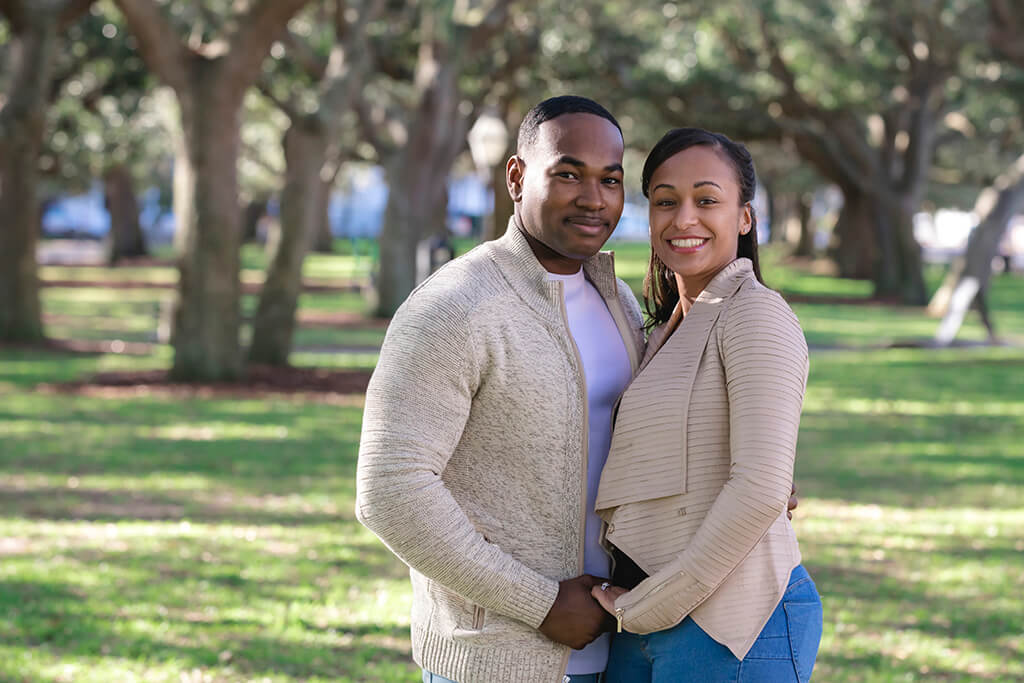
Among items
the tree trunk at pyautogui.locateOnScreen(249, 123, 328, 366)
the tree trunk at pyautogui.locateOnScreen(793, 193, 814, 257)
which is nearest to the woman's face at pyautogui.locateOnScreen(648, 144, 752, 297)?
the tree trunk at pyautogui.locateOnScreen(249, 123, 328, 366)

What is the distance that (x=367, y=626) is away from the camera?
21.2 feet

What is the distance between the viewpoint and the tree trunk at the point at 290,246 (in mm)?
16062

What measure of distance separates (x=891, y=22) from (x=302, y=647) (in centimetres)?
2407

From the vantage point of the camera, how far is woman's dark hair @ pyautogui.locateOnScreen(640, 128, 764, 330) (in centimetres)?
290

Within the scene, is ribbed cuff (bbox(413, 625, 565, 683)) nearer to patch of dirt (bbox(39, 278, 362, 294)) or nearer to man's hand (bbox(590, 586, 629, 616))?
man's hand (bbox(590, 586, 629, 616))

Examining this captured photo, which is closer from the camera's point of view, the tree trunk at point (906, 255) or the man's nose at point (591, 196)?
the man's nose at point (591, 196)

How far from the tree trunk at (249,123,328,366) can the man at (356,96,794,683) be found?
13.2 meters

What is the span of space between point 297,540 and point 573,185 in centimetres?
574

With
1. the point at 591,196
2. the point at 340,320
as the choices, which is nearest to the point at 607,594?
the point at 591,196

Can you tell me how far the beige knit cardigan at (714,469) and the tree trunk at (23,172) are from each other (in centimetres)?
1666

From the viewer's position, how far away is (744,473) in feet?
8.50

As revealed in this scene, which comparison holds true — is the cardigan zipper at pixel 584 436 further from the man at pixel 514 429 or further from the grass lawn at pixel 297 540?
the grass lawn at pixel 297 540

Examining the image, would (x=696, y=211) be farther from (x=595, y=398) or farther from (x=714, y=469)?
(x=714, y=469)

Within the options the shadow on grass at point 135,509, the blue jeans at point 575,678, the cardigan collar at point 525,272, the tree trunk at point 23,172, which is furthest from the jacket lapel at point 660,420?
the tree trunk at point 23,172
